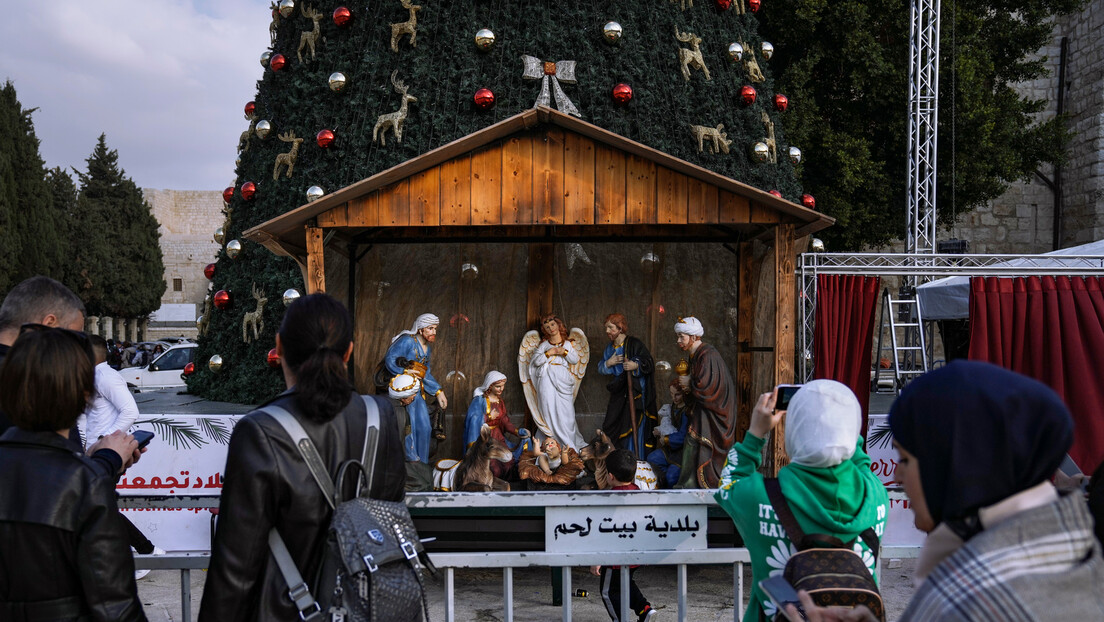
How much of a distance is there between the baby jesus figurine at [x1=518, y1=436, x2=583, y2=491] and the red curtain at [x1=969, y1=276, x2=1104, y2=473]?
3.69 m

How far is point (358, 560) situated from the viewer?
2064 millimetres

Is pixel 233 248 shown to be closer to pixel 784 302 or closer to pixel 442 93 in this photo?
pixel 442 93

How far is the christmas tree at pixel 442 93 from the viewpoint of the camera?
9.55m

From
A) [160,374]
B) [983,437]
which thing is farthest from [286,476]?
[160,374]

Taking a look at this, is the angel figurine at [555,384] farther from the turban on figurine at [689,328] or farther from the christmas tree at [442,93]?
the christmas tree at [442,93]

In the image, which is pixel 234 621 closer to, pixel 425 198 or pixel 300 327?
pixel 300 327

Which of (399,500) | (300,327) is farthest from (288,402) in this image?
(399,500)

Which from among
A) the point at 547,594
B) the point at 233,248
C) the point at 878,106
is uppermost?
the point at 878,106

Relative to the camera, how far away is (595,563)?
349cm

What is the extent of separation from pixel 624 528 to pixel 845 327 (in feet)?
14.1

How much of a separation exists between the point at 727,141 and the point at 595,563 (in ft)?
24.6

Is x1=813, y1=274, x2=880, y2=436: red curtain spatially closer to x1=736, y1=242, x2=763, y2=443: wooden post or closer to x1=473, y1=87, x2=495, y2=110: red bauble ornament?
x1=736, y1=242, x2=763, y2=443: wooden post

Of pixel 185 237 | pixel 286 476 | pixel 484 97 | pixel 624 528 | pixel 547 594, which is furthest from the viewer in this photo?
pixel 185 237

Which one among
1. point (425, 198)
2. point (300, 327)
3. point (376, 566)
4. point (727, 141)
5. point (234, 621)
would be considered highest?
point (727, 141)
